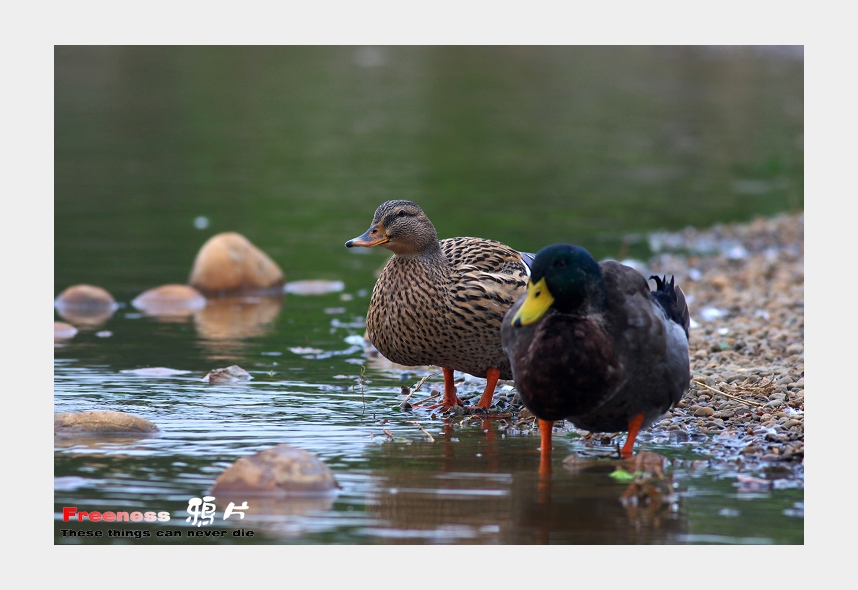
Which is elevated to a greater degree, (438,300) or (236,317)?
(438,300)

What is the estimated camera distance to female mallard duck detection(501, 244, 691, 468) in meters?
6.30

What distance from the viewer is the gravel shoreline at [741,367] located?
6934 millimetres

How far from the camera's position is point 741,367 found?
355 inches

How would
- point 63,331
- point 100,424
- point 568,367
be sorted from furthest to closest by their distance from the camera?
1. point 63,331
2. point 100,424
3. point 568,367

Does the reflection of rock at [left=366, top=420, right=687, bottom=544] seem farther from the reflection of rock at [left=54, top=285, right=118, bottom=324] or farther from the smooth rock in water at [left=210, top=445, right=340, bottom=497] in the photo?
the reflection of rock at [left=54, top=285, right=118, bottom=324]

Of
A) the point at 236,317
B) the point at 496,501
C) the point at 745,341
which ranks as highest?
the point at 236,317

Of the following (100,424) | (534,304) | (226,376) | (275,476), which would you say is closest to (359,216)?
(226,376)

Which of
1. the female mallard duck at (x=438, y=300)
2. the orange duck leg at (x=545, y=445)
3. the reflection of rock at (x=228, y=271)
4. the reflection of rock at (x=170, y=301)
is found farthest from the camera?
the reflection of rock at (x=228, y=271)

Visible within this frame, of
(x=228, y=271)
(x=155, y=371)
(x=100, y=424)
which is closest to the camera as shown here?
(x=100, y=424)

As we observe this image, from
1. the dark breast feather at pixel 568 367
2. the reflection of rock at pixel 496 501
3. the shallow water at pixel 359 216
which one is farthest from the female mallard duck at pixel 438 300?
the dark breast feather at pixel 568 367

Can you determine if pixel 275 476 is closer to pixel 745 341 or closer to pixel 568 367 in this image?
pixel 568 367

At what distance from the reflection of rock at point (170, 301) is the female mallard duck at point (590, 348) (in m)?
5.77

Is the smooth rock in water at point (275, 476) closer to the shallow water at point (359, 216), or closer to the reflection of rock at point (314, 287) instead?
the shallow water at point (359, 216)

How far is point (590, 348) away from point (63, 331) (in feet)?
19.4
